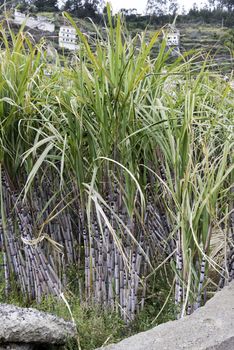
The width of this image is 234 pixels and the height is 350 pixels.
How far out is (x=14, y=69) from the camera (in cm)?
245

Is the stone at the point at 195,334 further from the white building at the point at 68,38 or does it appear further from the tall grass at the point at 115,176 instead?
the white building at the point at 68,38

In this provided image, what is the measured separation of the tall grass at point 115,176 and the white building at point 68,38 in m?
0.20

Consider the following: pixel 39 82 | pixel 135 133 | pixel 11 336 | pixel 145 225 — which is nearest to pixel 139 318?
pixel 145 225

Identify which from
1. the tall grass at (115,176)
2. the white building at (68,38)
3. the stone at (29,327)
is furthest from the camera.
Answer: the white building at (68,38)

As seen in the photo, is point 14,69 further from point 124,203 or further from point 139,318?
point 139,318

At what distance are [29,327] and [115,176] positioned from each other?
2.32ft

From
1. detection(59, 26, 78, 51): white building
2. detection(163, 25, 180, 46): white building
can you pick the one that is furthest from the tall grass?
detection(59, 26, 78, 51): white building

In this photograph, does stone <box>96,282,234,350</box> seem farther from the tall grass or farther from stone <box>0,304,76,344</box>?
stone <box>0,304,76,344</box>

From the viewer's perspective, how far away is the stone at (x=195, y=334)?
1.73 meters

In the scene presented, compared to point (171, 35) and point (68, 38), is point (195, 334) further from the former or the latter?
point (68, 38)

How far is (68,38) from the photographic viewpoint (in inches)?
110

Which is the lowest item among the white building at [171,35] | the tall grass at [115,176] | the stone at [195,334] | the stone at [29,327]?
the stone at [29,327]

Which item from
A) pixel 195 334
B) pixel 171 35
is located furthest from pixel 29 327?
pixel 171 35

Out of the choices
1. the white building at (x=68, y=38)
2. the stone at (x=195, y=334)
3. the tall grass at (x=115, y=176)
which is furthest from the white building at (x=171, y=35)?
the stone at (x=195, y=334)
